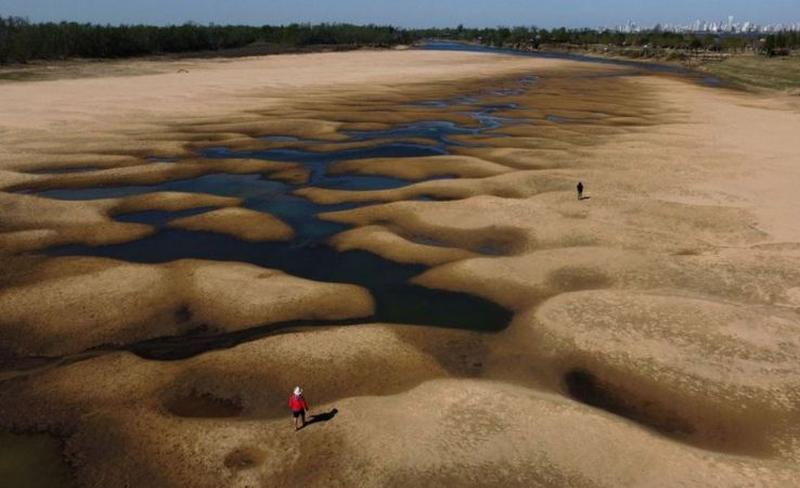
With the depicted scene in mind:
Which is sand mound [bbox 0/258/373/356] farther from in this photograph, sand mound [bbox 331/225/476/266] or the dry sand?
sand mound [bbox 331/225/476/266]

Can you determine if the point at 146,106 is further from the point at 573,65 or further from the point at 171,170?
the point at 573,65

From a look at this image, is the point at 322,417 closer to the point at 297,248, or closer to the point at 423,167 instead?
the point at 297,248

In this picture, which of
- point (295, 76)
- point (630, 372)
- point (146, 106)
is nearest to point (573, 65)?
point (295, 76)

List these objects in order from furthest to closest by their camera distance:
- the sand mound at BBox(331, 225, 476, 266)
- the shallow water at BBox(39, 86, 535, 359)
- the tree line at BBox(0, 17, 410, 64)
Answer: the tree line at BBox(0, 17, 410, 64), the sand mound at BBox(331, 225, 476, 266), the shallow water at BBox(39, 86, 535, 359)

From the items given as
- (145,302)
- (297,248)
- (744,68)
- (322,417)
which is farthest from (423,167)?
(744,68)

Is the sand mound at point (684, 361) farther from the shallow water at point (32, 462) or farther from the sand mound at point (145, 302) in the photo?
the shallow water at point (32, 462)

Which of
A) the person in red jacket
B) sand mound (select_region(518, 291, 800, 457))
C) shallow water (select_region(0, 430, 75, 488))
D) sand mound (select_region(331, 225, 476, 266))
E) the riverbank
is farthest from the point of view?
the riverbank

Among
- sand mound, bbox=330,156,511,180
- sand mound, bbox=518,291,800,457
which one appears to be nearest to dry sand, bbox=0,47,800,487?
sand mound, bbox=518,291,800,457

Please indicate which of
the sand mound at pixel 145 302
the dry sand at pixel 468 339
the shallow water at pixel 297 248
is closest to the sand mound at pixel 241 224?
the dry sand at pixel 468 339
